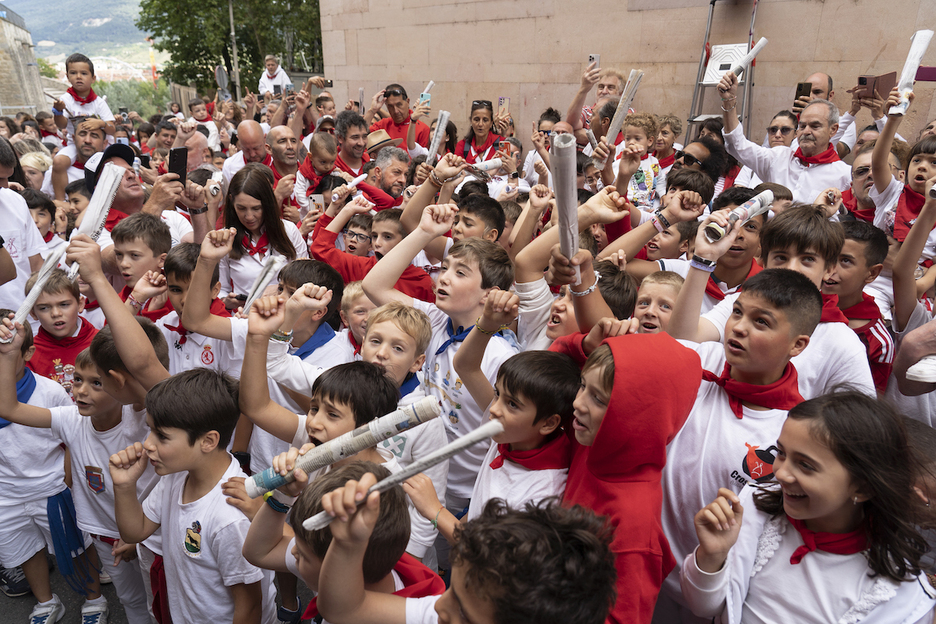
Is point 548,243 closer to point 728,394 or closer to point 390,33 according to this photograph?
point 728,394

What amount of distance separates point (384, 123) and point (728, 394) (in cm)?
669

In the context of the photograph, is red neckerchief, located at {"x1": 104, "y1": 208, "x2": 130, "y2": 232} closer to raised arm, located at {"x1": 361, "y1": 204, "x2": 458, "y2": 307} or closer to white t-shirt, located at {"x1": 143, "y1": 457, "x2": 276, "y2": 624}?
raised arm, located at {"x1": 361, "y1": 204, "x2": 458, "y2": 307}

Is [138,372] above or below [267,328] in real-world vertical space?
below

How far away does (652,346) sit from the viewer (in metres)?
1.73

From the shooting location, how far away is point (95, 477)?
2.62 metres

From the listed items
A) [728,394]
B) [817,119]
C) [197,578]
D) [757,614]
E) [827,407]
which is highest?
[817,119]

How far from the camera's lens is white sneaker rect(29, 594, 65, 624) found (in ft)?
9.41

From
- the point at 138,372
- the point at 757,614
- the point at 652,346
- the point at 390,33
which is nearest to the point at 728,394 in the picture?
the point at 652,346

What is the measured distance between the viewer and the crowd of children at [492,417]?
1548mm

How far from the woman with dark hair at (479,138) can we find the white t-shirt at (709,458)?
5.39 m

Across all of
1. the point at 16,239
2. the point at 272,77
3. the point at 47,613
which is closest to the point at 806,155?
the point at 16,239

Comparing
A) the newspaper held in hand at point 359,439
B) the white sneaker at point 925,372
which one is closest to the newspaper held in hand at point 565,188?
the newspaper held in hand at point 359,439

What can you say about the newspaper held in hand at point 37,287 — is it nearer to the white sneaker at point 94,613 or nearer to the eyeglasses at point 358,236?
the white sneaker at point 94,613

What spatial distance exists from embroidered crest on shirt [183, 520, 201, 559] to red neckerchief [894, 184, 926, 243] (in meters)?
4.12
